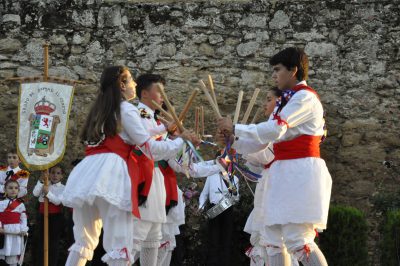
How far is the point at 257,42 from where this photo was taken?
1039 centimetres

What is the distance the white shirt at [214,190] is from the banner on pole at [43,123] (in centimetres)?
196

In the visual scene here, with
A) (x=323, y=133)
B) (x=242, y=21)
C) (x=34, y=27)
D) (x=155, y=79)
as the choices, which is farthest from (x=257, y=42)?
(x=323, y=133)

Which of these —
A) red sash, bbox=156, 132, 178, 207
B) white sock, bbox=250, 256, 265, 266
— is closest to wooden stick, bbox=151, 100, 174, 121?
red sash, bbox=156, 132, 178, 207

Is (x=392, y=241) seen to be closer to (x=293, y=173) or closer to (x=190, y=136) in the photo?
(x=293, y=173)

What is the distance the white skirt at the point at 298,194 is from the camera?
5273 millimetres

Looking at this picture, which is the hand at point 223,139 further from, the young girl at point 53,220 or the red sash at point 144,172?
the young girl at point 53,220

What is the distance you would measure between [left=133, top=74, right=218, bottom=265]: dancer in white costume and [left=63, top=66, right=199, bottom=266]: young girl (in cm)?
26

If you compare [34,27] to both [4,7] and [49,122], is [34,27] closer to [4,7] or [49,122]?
[4,7]

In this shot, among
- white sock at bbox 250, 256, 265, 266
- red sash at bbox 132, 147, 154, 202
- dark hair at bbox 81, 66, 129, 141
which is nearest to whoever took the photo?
dark hair at bbox 81, 66, 129, 141

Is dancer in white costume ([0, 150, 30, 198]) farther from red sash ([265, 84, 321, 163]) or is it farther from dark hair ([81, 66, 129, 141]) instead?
red sash ([265, 84, 321, 163])

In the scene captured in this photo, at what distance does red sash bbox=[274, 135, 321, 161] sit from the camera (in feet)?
17.9

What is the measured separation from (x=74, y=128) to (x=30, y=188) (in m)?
1.03

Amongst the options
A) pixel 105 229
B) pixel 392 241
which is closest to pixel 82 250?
pixel 105 229

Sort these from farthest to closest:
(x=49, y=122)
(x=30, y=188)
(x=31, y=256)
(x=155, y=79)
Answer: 1. (x=30, y=188)
2. (x=31, y=256)
3. (x=49, y=122)
4. (x=155, y=79)
